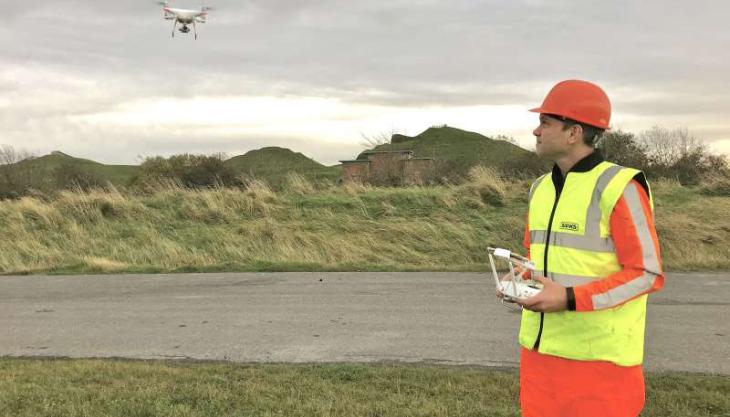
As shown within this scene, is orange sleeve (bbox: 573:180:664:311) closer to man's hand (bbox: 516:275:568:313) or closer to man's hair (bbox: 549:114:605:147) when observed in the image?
man's hand (bbox: 516:275:568:313)

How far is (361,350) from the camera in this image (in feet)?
21.2

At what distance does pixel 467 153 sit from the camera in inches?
1652

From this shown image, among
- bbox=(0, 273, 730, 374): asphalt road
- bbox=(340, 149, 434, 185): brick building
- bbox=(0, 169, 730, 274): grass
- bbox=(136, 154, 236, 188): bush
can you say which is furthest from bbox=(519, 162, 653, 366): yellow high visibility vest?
bbox=(136, 154, 236, 188): bush

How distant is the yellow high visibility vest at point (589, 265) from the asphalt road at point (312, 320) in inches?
134

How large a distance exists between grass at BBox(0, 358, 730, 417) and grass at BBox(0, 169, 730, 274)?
700 centimetres

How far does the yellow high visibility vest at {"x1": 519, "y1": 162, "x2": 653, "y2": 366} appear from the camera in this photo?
2.50 meters

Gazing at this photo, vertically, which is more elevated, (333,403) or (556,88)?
(556,88)

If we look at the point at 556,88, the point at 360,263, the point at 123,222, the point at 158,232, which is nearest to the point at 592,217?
the point at 556,88

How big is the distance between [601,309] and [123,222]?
17.4 meters

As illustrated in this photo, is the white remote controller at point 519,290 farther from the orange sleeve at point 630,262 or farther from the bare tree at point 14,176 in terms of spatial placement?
the bare tree at point 14,176

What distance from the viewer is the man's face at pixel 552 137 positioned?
2.61 metres

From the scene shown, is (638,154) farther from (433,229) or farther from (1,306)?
(1,306)

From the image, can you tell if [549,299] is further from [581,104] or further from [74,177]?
[74,177]

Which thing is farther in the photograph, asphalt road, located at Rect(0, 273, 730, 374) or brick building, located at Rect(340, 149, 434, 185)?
brick building, located at Rect(340, 149, 434, 185)
